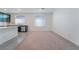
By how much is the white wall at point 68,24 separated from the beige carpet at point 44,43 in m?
0.08

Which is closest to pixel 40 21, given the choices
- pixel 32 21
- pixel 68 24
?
pixel 32 21

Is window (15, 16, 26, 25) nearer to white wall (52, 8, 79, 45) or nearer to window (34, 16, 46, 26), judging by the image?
window (34, 16, 46, 26)

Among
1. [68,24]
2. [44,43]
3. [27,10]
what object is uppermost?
[27,10]

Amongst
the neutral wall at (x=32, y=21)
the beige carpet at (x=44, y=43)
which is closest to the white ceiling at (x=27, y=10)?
the neutral wall at (x=32, y=21)

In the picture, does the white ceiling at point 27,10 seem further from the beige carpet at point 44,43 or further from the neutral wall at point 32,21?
the beige carpet at point 44,43

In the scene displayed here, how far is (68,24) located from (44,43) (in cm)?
40

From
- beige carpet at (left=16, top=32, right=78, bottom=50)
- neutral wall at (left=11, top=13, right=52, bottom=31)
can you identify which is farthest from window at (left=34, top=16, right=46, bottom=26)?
beige carpet at (left=16, top=32, right=78, bottom=50)

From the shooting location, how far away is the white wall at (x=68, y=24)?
144 centimetres

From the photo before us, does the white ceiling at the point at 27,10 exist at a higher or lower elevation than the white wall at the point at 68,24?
higher

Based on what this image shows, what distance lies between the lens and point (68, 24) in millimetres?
1481

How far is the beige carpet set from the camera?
1.46 m

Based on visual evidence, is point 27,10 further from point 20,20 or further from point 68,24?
point 68,24
